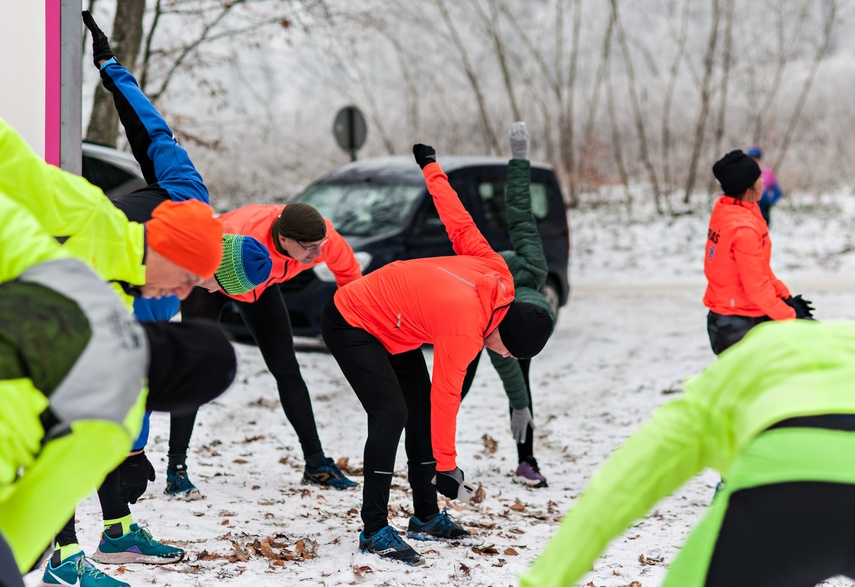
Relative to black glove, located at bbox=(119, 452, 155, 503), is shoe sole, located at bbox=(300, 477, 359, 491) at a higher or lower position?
lower

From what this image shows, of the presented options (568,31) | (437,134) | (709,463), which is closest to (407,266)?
(709,463)

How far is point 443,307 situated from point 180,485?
2042mm

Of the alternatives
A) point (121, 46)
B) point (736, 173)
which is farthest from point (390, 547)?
point (121, 46)

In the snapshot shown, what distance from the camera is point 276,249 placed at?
471cm

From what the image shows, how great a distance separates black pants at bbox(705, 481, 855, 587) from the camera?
1.80 metres

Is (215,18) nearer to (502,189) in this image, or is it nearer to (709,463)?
(502,189)

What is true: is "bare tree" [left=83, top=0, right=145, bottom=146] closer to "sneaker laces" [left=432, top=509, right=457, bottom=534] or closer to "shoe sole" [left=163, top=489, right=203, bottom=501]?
"shoe sole" [left=163, top=489, right=203, bottom=501]

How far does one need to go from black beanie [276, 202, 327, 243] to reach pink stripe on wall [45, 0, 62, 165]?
3.41 feet

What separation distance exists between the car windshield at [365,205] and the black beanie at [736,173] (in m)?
4.05

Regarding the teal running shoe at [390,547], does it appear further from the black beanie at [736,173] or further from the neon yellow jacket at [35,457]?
the black beanie at [736,173]

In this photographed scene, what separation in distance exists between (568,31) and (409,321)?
21535mm

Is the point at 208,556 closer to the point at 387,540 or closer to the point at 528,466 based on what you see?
the point at 387,540

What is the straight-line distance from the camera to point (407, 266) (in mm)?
4191

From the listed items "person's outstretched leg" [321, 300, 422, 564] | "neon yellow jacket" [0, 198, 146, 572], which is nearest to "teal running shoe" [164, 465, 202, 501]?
"person's outstretched leg" [321, 300, 422, 564]
